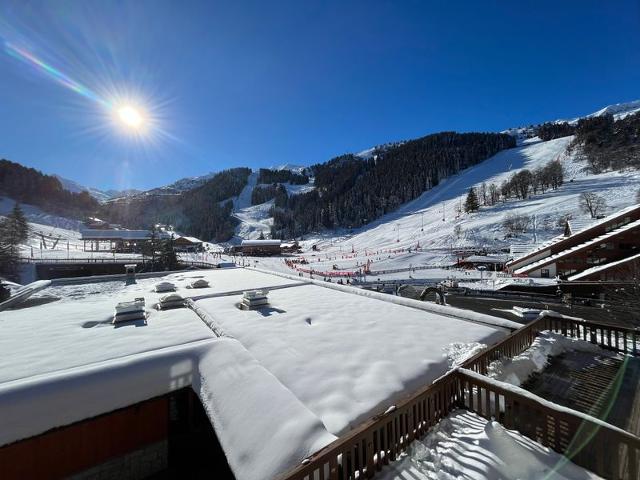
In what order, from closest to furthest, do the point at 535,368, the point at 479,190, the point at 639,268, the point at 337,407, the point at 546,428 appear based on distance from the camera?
the point at 546,428, the point at 337,407, the point at 535,368, the point at 639,268, the point at 479,190

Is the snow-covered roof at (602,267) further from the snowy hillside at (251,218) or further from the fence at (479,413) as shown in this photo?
the snowy hillside at (251,218)

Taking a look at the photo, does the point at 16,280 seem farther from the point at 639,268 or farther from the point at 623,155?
the point at 623,155

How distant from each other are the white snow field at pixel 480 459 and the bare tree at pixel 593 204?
67.3 meters

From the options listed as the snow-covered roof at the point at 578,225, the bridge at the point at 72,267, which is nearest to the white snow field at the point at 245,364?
the bridge at the point at 72,267

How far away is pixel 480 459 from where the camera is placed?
423 cm

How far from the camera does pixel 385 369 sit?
6566mm

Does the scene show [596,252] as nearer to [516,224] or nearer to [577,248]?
[577,248]

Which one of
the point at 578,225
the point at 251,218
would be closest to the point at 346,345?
the point at 578,225

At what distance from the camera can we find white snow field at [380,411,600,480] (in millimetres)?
4023

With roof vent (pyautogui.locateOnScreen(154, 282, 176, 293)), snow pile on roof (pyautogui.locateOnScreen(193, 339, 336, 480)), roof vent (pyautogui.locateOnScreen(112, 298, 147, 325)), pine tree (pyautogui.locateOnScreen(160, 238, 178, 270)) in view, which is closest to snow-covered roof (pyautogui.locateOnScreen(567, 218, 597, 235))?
roof vent (pyautogui.locateOnScreen(154, 282, 176, 293))

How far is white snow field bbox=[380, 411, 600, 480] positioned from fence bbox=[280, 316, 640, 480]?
181 millimetres

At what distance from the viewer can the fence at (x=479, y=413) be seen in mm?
3672

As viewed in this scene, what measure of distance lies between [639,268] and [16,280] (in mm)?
69926

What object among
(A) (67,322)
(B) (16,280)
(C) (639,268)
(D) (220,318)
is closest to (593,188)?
(C) (639,268)
